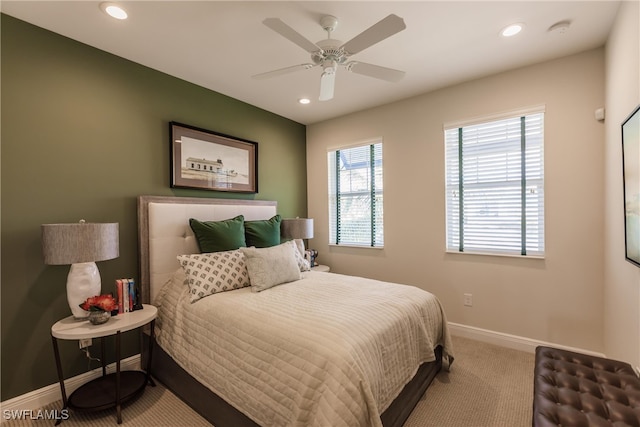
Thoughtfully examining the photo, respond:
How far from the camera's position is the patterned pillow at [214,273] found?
87.4 inches

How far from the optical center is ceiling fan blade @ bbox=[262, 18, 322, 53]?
160 centimetres

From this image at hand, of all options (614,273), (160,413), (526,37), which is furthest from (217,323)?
(526,37)

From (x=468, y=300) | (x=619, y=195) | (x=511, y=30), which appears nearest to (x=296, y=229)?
(x=468, y=300)

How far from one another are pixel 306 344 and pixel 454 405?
4.35 feet

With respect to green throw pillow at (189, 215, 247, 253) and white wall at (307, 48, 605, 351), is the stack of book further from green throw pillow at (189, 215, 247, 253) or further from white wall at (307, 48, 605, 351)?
white wall at (307, 48, 605, 351)

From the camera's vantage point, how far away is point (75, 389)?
2.21 metres

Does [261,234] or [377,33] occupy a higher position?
[377,33]

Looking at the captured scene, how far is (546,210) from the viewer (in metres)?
2.67

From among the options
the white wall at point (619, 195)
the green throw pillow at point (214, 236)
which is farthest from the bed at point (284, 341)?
the white wall at point (619, 195)

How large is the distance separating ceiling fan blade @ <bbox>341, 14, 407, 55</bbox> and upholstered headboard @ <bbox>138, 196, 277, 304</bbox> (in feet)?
6.59

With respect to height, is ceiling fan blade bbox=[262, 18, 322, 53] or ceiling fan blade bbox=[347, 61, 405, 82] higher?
ceiling fan blade bbox=[262, 18, 322, 53]

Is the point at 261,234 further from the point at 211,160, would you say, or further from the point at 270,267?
the point at 211,160

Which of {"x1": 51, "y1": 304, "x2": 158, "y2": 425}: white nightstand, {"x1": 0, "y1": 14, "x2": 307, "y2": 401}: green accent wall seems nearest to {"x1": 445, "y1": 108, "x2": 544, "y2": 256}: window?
{"x1": 0, "y1": 14, "x2": 307, "y2": 401}: green accent wall

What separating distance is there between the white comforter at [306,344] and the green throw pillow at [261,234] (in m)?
0.80
